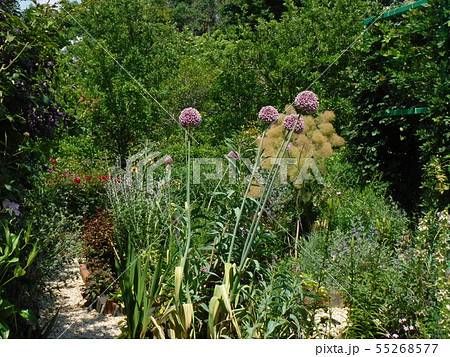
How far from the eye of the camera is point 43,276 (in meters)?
3.19

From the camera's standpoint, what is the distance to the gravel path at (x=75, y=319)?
11.4 feet

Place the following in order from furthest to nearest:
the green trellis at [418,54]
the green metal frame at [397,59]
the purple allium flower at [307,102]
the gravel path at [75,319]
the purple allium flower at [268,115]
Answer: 1. the green metal frame at [397,59]
2. the green trellis at [418,54]
3. the gravel path at [75,319]
4. the purple allium flower at [268,115]
5. the purple allium flower at [307,102]

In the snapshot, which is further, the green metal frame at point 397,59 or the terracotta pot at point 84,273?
the green metal frame at point 397,59

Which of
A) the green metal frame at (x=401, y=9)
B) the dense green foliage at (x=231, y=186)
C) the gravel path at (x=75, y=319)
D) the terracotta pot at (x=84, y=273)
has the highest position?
the green metal frame at (x=401, y=9)

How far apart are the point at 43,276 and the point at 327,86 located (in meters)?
6.20

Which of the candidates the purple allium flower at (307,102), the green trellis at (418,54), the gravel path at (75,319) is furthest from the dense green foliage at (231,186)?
the purple allium flower at (307,102)

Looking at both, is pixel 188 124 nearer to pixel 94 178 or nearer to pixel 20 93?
pixel 20 93

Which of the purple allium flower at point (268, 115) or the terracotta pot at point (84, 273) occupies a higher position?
the purple allium flower at point (268, 115)

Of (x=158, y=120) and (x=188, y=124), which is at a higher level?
(x=158, y=120)

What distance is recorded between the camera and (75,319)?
3.80 m

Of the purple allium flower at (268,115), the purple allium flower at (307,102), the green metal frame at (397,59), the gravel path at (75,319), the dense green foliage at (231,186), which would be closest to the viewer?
the dense green foliage at (231,186)

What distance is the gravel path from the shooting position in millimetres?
3461

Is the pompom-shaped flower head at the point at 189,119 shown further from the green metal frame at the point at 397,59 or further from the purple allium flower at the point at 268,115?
the green metal frame at the point at 397,59

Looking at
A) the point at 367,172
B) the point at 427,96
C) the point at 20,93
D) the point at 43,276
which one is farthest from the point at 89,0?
the point at 367,172
